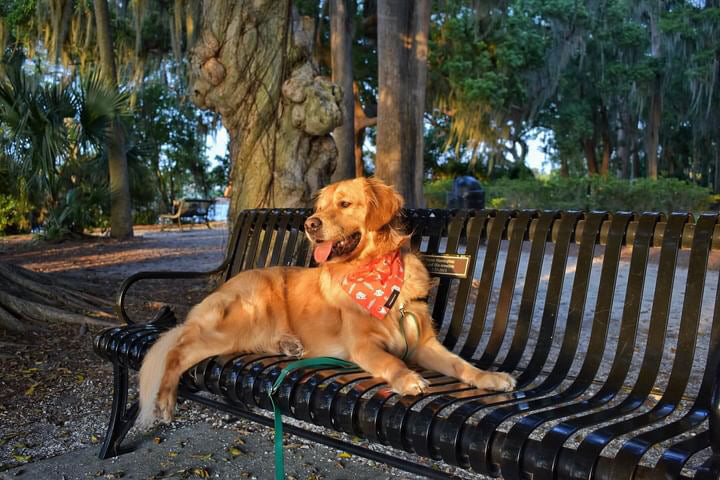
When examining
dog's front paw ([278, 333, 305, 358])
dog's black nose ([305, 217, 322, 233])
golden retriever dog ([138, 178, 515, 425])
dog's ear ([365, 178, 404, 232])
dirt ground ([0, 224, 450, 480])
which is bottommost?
dirt ground ([0, 224, 450, 480])

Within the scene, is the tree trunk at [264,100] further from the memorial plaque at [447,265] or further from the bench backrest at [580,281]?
the memorial plaque at [447,265]

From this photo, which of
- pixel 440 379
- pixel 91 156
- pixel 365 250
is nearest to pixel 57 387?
pixel 365 250

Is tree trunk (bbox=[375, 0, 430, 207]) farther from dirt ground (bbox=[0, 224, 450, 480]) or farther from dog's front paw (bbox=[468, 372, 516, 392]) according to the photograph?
dog's front paw (bbox=[468, 372, 516, 392])

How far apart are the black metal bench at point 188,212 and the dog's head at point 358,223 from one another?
19.6m

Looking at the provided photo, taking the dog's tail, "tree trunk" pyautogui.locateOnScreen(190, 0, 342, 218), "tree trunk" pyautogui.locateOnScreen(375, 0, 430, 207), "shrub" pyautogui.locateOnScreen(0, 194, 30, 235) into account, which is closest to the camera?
the dog's tail

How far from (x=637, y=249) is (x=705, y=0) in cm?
2956

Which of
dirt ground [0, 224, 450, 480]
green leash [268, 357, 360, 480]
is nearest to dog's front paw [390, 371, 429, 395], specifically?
green leash [268, 357, 360, 480]

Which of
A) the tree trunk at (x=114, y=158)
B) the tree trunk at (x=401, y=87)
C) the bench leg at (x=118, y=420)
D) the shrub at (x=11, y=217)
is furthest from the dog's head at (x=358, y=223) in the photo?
the shrub at (x=11, y=217)

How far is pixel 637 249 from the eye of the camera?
2.67m

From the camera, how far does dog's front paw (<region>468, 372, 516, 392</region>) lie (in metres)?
2.52

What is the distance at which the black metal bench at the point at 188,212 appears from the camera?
22.3 metres

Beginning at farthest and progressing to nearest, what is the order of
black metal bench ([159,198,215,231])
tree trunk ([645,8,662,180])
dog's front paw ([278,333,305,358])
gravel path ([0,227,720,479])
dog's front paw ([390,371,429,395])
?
tree trunk ([645,8,662,180]) < black metal bench ([159,198,215,231]) < gravel path ([0,227,720,479]) < dog's front paw ([278,333,305,358]) < dog's front paw ([390,371,429,395])

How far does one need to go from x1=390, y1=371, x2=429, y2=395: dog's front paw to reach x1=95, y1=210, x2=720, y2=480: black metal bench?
5cm

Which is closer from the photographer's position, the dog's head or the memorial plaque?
the dog's head
